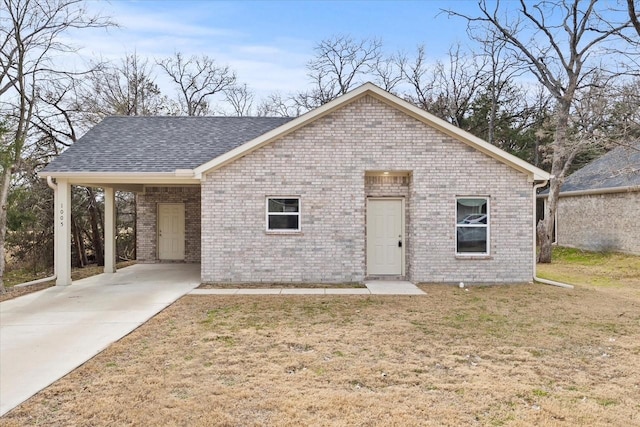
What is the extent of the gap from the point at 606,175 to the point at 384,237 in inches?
534

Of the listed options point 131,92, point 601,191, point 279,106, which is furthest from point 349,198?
point 279,106

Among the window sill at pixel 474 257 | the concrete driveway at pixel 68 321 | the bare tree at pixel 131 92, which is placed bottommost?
the concrete driveway at pixel 68 321

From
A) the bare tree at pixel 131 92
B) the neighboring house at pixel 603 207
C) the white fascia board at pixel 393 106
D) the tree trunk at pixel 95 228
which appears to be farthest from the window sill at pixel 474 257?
the bare tree at pixel 131 92

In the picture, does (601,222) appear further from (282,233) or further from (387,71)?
(387,71)

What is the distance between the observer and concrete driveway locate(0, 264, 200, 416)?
197 inches

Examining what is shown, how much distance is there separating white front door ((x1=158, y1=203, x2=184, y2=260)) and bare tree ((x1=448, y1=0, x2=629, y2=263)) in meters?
14.7

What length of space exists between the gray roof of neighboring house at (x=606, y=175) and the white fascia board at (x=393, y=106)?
28.3 ft

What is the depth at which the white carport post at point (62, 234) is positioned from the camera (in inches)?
439

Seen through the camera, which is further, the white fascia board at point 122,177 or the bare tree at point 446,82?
the bare tree at point 446,82

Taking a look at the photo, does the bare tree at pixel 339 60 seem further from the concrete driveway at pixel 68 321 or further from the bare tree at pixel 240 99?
the concrete driveway at pixel 68 321

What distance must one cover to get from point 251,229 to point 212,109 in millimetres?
20526

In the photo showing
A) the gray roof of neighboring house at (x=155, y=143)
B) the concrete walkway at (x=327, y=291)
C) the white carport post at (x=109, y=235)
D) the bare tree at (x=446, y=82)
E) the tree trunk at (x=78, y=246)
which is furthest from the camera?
the bare tree at (x=446, y=82)

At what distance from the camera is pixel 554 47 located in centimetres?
1912

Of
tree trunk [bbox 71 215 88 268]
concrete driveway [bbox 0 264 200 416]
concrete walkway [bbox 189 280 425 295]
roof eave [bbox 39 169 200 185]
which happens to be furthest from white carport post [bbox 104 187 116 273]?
tree trunk [bbox 71 215 88 268]
